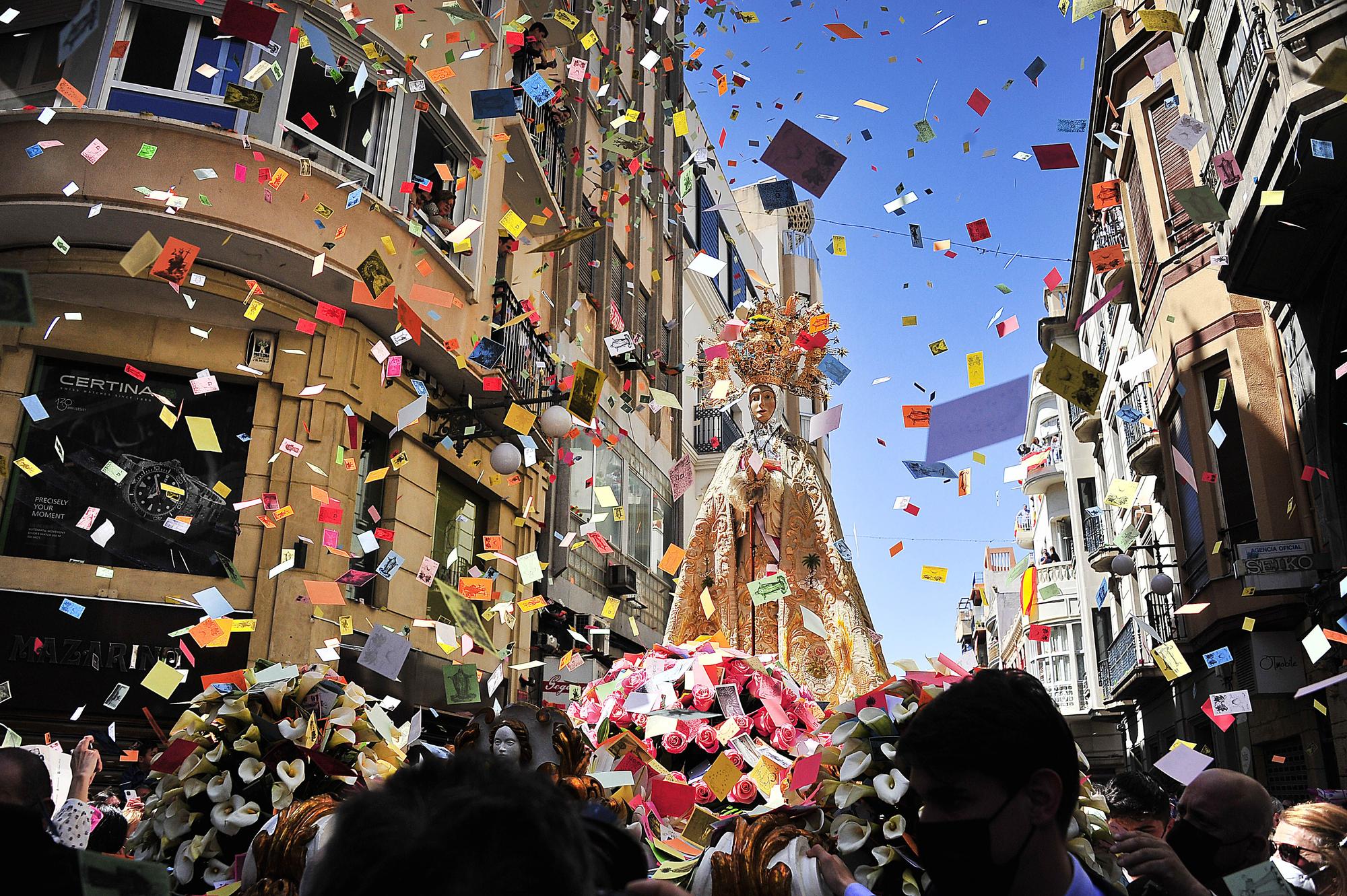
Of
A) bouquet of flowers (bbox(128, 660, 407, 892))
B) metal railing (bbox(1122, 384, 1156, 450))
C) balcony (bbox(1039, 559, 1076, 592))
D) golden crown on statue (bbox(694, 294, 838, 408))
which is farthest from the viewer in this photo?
balcony (bbox(1039, 559, 1076, 592))

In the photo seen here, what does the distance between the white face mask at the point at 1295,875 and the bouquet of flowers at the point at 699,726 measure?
5.36 feet

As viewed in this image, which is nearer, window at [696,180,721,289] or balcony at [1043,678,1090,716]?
window at [696,180,721,289]

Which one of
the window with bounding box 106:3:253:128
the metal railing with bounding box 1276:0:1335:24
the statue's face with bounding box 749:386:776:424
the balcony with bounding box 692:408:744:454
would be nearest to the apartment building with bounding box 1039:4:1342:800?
the metal railing with bounding box 1276:0:1335:24

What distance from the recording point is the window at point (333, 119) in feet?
29.3

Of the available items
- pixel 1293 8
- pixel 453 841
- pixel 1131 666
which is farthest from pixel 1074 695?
pixel 453 841

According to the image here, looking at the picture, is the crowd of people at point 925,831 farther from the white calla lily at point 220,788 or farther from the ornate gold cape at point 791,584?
the ornate gold cape at point 791,584

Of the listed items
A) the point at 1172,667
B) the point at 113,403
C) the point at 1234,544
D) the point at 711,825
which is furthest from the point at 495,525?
the point at 1234,544

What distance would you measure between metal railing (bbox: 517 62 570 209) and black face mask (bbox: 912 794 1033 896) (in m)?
11.5

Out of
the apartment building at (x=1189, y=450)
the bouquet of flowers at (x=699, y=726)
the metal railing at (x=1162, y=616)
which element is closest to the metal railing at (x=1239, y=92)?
the apartment building at (x=1189, y=450)

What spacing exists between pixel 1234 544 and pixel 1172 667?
727 cm

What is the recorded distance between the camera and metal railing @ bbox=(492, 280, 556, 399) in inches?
455

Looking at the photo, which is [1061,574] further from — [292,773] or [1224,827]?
[292,773]

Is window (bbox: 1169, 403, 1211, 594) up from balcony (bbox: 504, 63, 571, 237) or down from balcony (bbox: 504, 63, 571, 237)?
down

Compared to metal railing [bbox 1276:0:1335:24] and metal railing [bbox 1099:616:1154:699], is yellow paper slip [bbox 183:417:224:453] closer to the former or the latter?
metal railing [bbox 1276:0:1335:24]
